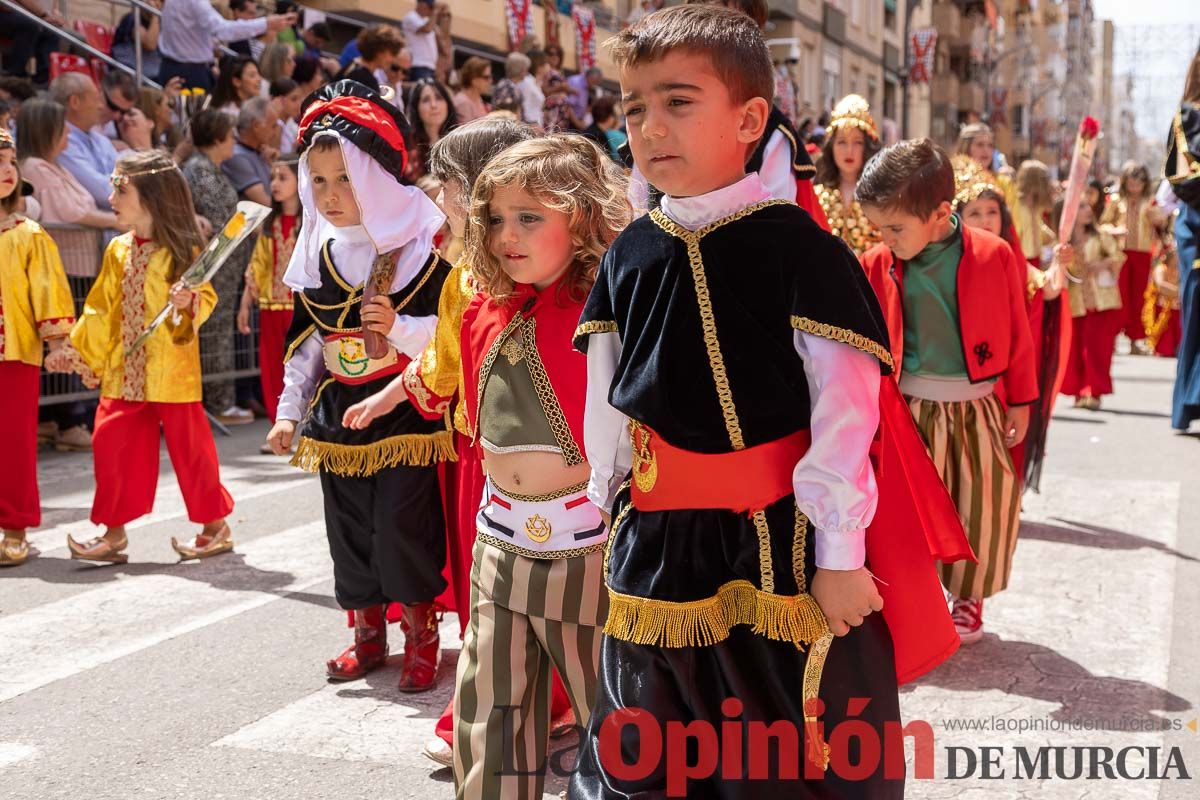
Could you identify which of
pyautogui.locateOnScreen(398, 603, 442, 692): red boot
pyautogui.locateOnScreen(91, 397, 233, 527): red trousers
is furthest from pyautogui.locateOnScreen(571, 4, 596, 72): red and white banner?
pyautogui.locateOnScreen(398, 603, 442, 692): red boot

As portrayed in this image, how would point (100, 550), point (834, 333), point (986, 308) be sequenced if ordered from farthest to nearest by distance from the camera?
point (100, 550) → point (986, 308) → point (834, 333)

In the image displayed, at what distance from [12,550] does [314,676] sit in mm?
2313

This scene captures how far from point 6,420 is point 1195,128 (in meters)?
7.04

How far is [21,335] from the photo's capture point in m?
6.20

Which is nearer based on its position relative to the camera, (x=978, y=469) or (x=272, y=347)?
(x=978, y=469)

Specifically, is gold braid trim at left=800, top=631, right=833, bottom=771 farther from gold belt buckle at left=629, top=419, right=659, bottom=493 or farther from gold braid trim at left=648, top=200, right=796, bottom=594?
gold belt buckle at left=629, top=419, right=659, bottom=493

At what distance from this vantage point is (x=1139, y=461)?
8898 millimetres

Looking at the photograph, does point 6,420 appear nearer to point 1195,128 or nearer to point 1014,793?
point 1014,793

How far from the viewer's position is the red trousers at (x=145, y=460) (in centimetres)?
618

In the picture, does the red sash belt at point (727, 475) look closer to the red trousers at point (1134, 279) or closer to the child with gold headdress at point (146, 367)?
the child with gold headdress at point (146, 367)

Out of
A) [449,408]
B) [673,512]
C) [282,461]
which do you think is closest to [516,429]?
[673,512]

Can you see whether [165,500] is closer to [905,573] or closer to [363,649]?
[363,649]

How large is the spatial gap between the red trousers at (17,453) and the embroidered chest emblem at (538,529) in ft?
12.6

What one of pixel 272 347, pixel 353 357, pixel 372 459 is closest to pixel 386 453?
pixel 372 459
